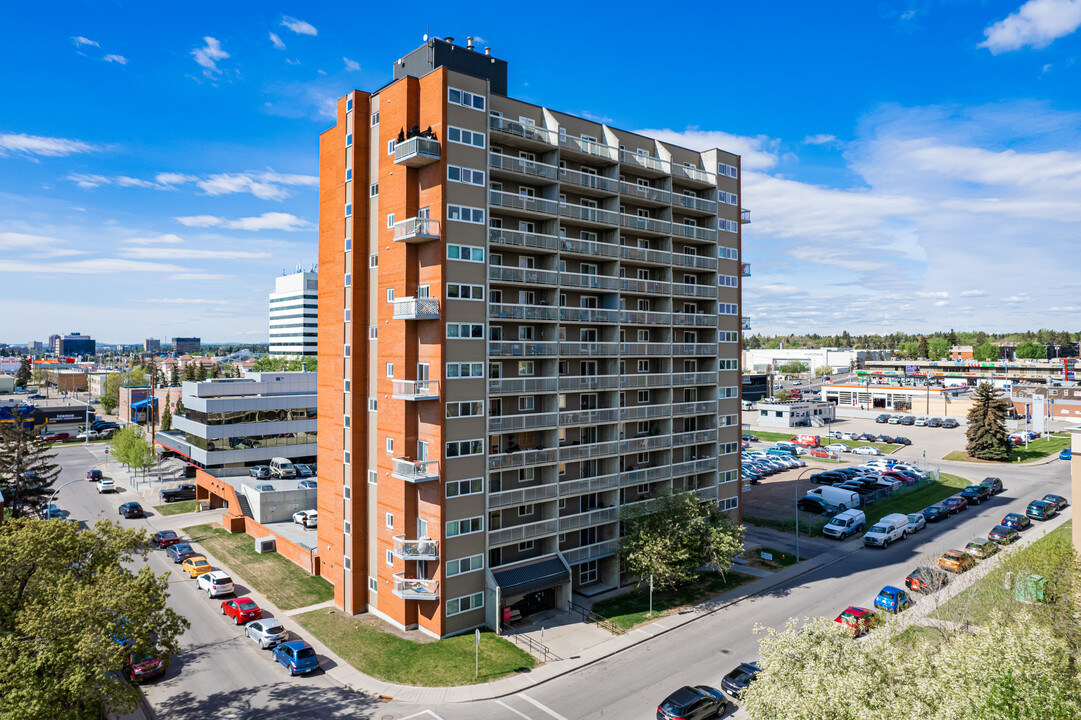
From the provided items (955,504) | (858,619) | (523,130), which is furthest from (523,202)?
(955,504)

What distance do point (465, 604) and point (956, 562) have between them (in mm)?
37989

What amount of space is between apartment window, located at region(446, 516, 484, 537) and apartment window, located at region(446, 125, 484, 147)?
75.2ft

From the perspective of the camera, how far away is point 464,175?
37.2m

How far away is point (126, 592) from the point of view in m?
24.0

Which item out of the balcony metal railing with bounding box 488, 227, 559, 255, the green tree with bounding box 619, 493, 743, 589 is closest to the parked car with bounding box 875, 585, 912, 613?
the green tree with bounding box 619, 493, 743, 589

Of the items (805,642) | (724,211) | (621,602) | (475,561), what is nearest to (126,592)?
(475,561)

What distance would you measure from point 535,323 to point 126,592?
86.7 feet

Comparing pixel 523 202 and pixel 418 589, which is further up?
pixel 523 202

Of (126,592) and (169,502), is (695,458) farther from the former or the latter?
(169,502)

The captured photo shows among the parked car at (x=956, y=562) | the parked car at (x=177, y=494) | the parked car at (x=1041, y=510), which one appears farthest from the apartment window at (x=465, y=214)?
the parked car at (x=1041, y=510)

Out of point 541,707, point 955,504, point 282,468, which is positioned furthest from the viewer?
point 282,468

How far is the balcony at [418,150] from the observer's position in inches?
1403

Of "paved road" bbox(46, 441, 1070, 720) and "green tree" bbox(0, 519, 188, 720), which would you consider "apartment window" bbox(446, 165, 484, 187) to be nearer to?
"green tree" bbox(0, 519, 188, 720)

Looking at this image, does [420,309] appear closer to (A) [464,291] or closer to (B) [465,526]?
(A) [464,291]
